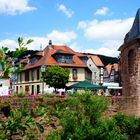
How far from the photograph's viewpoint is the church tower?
21.8m

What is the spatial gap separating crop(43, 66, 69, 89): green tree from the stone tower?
1722 cm

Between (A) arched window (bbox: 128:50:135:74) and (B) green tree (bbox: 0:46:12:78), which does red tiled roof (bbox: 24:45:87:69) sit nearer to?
(A) arched window (bbox: 128:50:135:74)

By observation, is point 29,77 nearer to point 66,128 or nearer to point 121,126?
point 121,126

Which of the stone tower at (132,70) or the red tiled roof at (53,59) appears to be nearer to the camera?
the stone tower at (132,70)

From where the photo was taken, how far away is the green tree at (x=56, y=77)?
4047cm

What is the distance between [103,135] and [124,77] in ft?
27.4

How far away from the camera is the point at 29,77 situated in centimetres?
5422

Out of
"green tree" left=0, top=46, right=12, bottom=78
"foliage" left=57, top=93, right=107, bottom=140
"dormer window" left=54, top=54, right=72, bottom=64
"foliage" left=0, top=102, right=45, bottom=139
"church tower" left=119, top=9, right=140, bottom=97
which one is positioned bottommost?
"foliage" left=57, top=93, right=107, bottom=140

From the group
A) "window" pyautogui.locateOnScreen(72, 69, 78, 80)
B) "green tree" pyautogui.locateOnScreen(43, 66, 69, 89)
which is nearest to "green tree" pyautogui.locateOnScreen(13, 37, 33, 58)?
"green tree" pyautogui.locateOnScreen(43, 66, 69, 89)

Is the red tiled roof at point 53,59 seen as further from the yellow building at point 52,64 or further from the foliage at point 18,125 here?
the foliage at point 18,125

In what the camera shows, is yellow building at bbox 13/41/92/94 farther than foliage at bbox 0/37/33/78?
Yes

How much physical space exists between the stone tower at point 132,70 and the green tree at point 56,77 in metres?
17.2

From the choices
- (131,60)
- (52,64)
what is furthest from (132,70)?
(52,64)

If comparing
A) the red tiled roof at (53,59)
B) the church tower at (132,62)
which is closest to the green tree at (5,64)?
the church tower at (132,62)
